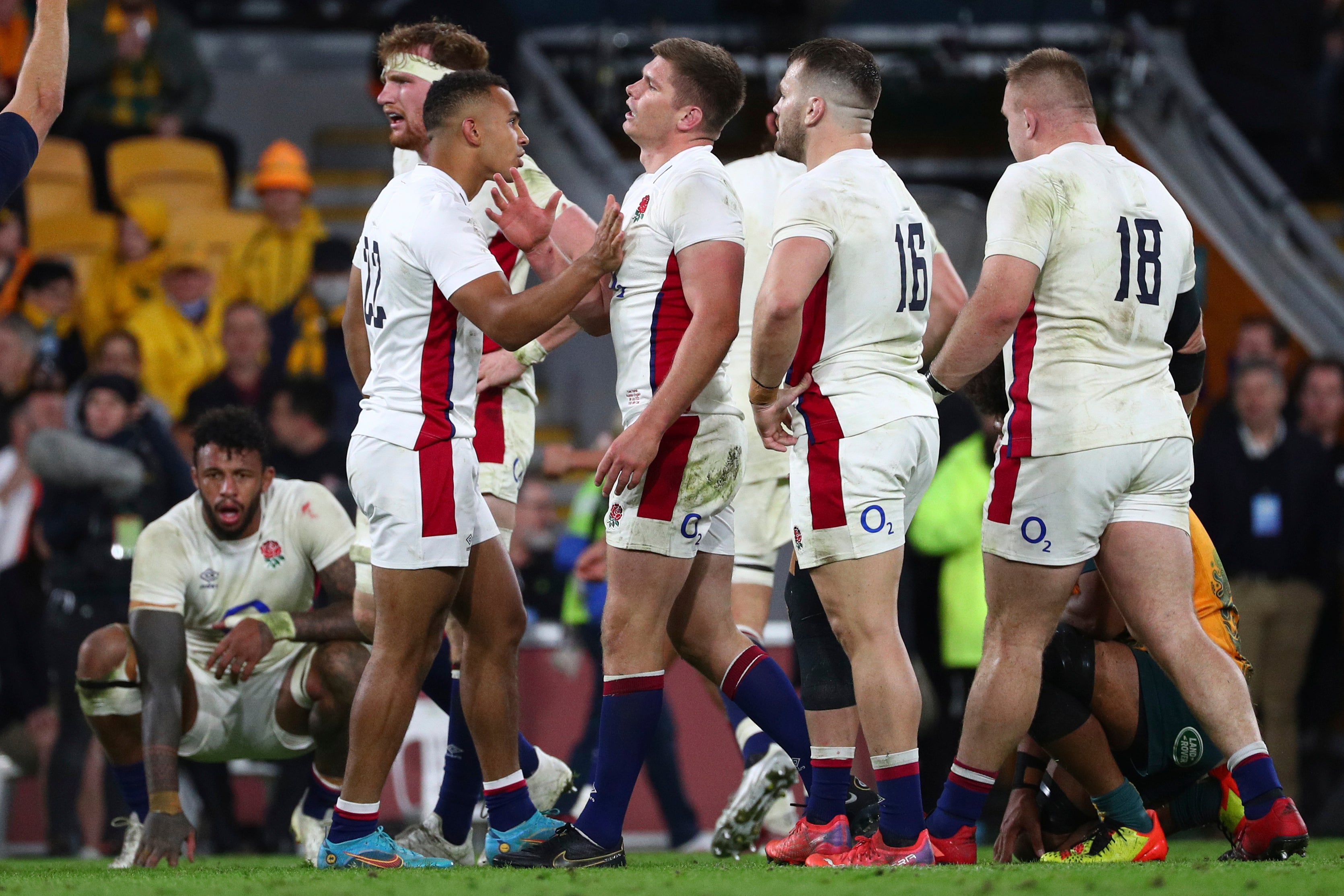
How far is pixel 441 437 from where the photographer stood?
15.8ft

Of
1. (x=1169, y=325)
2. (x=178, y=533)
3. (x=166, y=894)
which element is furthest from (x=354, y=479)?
(x=1169, y=325)

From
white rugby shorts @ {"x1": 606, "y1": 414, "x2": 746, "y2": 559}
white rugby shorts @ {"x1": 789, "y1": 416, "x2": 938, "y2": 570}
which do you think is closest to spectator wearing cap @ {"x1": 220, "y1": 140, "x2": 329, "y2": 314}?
white rugby shorts @ {"x1": 606, "y1": 414, "x2": 746, "y2": 559}

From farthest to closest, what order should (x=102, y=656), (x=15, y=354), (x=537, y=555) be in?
(x=15, y=354), (x=537, y=555), (x=102, y=656)

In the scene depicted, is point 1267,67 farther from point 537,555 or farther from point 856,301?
point 856,301

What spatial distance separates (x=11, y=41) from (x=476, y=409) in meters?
8.31

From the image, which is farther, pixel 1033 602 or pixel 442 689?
pixel 442 689

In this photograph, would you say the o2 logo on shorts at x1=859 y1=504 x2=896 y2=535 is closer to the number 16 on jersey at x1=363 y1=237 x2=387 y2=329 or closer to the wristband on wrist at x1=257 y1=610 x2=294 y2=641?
the number 16 on jersey at x1=363 y1=237 x2=387 y2=329

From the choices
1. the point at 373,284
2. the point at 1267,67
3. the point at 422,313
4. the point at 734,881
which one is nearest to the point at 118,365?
the point at 373,284

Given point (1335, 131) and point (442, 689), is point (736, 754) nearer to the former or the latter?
point (442, 689)

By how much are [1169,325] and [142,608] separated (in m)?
3.71

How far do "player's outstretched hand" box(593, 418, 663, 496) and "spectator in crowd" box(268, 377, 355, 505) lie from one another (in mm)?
4241

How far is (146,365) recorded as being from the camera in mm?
10672

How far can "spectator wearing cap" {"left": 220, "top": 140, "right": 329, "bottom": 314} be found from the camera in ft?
36.1

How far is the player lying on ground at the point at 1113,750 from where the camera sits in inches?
199
